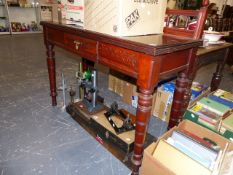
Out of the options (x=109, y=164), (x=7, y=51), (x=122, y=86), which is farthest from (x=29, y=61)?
(x=109, y=164)

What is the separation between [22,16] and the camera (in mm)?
5113

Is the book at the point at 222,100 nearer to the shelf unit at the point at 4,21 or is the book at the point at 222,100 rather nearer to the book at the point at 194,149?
the book at the point at 194,149

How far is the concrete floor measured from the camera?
1.19 metres

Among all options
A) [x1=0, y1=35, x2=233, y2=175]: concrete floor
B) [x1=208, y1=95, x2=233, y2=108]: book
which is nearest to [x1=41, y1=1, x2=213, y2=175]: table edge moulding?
[x1=0, y1=35, x2=233, y2=175]: concrete floor

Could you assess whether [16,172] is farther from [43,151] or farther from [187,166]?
[187,166]

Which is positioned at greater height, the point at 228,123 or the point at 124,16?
the point at 124,16

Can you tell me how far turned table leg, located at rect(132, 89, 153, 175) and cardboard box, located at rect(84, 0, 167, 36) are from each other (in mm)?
325

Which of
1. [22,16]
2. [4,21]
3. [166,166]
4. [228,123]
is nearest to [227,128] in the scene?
[228,123]

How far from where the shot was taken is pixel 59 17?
1.42 metres

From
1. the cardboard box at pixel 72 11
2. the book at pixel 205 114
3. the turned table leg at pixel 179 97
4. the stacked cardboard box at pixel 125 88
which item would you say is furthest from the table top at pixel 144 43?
the stacked cardboard box at pixel 125 88

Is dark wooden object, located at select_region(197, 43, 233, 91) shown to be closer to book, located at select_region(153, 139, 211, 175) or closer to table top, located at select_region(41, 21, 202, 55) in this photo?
table top, located at select_region(41, 21, 202, 55)

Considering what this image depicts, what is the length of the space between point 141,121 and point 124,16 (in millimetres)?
501

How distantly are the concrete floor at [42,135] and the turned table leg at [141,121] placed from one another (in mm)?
209

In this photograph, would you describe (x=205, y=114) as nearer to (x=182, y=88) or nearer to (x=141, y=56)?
(x=182, y=88)
